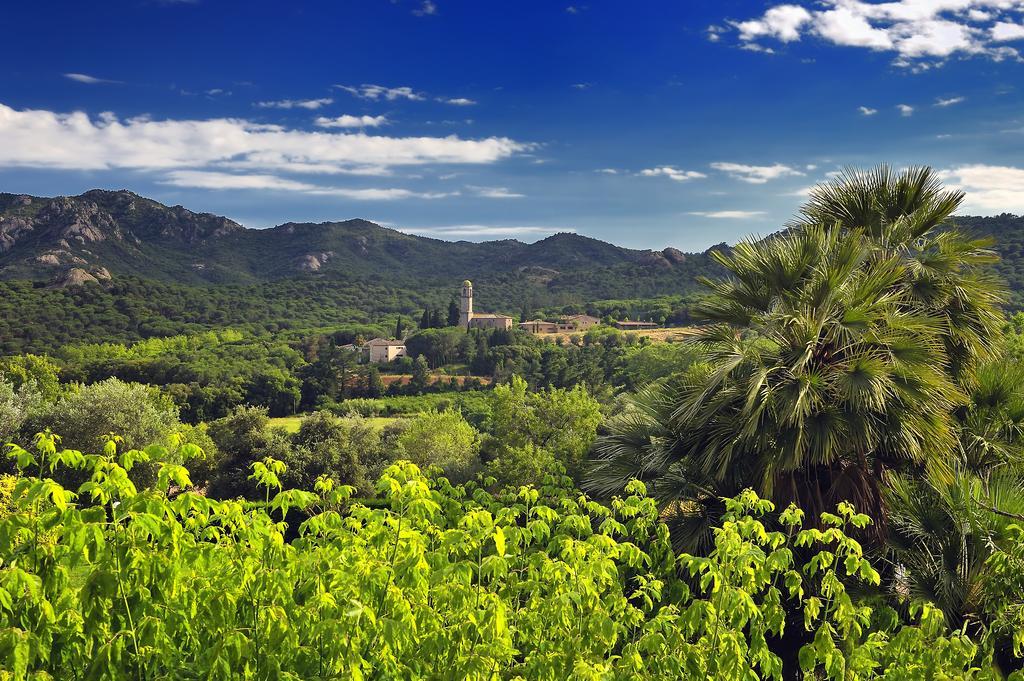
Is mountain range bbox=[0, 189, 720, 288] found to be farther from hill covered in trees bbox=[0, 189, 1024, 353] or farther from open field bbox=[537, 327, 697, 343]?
open field bbox=[537, 327, 697, 343]

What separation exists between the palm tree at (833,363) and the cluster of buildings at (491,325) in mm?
73196

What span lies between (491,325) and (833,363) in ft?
302

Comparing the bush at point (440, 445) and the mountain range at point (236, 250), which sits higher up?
the mountain range at point (236, 250)

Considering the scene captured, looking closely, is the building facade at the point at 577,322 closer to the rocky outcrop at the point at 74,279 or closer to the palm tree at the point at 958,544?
the rocky outcrop at the point at 74,279

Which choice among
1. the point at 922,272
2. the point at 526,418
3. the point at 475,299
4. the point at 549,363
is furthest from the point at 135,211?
the point at 922,272

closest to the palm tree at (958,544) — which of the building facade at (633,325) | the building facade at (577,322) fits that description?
the building facade at (633,325)

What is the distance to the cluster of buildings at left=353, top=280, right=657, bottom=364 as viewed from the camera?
81.2m

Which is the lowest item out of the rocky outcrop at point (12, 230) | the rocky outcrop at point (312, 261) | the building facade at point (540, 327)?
the building facade at point (540, 327)

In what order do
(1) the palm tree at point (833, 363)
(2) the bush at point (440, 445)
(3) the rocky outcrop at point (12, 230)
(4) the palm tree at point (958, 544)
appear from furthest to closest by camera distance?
(3) the rocky outcrop at point (12, 230)
(2) the bush at point (440, 445)
(1) the palm tree at point (833, 363)
(4) the palm tree at point (958, 544)

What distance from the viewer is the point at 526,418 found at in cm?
1655

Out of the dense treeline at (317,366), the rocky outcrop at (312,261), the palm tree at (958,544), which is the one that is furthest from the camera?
the rocky outcrop at (312,261)

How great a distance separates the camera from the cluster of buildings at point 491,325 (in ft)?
267

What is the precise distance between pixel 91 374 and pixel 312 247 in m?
112

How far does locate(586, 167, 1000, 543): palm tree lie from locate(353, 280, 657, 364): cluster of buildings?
73.2m
